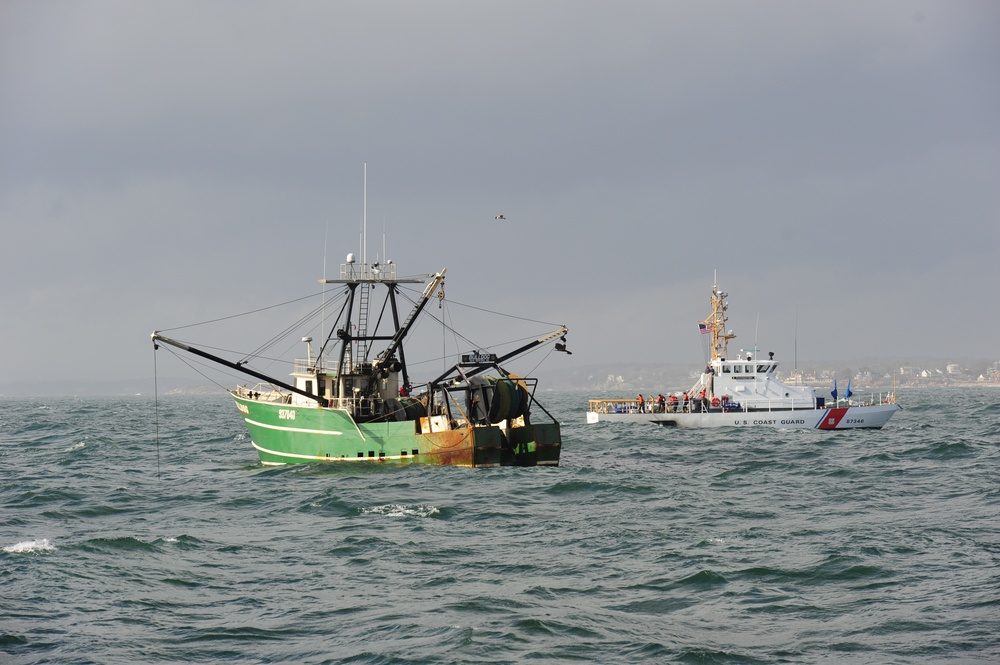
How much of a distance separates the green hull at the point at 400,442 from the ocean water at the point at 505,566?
1060 millimetres

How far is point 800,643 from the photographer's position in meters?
14.9

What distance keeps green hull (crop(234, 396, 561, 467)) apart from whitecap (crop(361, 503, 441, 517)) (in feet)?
31.5

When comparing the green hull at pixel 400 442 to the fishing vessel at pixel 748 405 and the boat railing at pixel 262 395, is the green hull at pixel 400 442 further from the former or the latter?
the fishing vessel at pixel 748 405

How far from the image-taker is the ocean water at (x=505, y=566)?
15.1m

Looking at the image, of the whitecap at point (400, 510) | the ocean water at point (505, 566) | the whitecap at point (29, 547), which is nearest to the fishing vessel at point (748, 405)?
the ocean water at point (505, 566)

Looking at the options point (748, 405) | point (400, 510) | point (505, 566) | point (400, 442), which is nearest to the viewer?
point (505, 566)

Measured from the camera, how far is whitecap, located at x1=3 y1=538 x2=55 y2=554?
22297mm

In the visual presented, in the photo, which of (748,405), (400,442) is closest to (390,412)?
(400,442)

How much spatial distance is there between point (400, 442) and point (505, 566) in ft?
63.3

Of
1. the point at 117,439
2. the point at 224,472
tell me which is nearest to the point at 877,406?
the point at 224,472

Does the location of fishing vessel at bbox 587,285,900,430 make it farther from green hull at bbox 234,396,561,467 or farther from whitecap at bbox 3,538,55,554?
whitecap at bbox 3,538,55,554

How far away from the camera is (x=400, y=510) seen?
2786cm

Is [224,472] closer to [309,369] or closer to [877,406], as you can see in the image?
[309,369]

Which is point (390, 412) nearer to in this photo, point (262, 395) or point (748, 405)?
point (262, 395)
